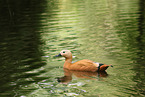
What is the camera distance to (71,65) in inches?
430

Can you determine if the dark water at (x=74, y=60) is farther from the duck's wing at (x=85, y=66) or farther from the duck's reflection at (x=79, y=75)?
the duck's wing at (x=85, y=66)

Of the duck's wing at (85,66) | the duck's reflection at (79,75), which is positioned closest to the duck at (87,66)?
the duck's wing at (85,66)

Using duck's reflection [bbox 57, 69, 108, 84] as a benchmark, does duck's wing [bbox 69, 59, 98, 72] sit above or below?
above

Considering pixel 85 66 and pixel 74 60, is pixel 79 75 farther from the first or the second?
pixel 74 60

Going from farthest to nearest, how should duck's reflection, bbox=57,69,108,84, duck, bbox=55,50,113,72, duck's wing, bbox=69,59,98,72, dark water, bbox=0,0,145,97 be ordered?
duck's wing, bbox=69,59,98,72, duck, bbox=55,50,113,72, duck's reflection, bbox=57,69,108,84, dark water, bbox=0,0,145,97

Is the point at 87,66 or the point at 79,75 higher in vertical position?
the point at 87,66

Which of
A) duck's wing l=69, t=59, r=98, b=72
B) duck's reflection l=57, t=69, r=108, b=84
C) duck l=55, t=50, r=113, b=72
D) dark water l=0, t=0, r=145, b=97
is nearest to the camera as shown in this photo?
dark water l=0, t=0, r=145, b=97

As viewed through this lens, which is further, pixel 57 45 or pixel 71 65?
pixel 57 45

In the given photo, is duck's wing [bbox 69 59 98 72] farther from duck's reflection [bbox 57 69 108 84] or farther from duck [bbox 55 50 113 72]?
duck's reflection [bbox 57 69 108 84]

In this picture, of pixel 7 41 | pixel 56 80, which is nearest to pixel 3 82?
pixel 56 80

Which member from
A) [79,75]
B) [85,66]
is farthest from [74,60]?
[79,75]

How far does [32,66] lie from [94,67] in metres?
2.76

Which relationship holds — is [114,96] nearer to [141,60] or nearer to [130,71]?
[130,71]

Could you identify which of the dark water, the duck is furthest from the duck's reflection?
the duck
